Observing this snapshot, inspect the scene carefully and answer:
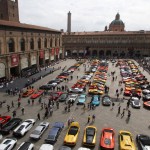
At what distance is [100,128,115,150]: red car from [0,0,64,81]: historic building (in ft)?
101

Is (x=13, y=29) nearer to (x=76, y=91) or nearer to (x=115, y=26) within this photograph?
(x=76, y=91)

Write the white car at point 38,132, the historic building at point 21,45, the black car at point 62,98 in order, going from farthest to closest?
the historic building at point 21,45, the black car at point 62,98, the white car at point 38,132

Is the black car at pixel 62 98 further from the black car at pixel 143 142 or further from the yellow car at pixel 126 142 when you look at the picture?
the black car at pixel 143 142

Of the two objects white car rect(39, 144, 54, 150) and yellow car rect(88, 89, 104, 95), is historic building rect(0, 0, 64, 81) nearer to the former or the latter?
yellow car rect(88, 89, 104, 95)

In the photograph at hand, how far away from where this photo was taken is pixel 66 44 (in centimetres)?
9794

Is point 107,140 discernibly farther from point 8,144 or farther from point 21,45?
point 21,45

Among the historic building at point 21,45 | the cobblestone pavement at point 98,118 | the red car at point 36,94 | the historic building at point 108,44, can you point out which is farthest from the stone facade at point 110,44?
the cobblestone pavement at point 98,118

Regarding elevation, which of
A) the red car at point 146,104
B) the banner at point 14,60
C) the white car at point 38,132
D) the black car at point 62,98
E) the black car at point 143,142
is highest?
the banner at point 14,60

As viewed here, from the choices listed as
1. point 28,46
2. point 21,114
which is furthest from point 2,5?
point 21,114

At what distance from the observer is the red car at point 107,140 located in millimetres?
18997

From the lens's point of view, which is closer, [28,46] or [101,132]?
[101,132]

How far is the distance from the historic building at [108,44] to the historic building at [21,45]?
68.1 ft

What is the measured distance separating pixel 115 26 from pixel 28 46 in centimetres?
8434

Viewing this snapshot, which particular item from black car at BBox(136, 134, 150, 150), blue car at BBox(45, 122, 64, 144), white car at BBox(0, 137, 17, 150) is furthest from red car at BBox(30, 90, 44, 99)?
black car at BBox(136, 134, 150, 150)
